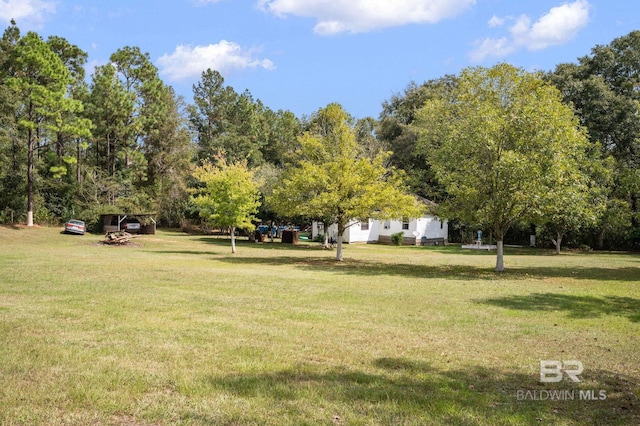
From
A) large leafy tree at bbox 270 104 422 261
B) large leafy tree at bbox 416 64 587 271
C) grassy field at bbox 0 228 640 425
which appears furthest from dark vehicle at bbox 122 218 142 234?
large leafy tree at bbox 416 64 587 271

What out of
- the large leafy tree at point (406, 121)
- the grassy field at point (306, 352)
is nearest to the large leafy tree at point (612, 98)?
→ the large leafy tree at point (406, 121)

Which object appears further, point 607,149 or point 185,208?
point 185,208

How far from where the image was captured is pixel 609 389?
577 centimetres

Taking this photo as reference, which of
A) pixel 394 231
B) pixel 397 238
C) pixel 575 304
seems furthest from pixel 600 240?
pixel 575 304

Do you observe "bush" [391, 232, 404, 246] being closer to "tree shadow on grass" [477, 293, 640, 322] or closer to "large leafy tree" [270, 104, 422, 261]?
"large leafy tree" [270, 104, 422, 261]

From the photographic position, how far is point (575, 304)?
12172 millimetres

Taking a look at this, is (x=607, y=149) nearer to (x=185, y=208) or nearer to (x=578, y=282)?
(x=578, y=282)

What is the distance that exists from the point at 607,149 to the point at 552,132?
27.1 metres

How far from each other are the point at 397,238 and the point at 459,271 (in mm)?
21643

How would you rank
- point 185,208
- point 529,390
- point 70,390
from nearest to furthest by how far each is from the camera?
point 70,390 < point 529,390 < point 185,208

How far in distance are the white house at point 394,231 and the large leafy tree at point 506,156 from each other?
71.7 feet

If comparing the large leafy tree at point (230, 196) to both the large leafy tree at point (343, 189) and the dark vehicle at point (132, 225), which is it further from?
the dark vehicle at point (132, 225)

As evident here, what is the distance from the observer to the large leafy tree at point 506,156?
18.7 m

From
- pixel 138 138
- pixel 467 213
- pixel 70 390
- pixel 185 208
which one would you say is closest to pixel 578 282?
pixel 467 213
